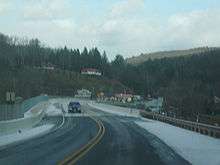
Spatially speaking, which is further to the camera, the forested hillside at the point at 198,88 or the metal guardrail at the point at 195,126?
the forested hillside at the point at 198,88

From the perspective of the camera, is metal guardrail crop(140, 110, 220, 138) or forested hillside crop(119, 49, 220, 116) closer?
metal guardrail crop(140, 110, 220, 138)

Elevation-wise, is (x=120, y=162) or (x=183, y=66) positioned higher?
(x=183, y=66)

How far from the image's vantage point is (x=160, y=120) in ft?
210

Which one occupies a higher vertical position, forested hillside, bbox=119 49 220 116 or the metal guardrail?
forested hillside, bbox=119 49 220 116

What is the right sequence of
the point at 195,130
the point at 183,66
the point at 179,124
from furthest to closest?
1. the point at 183,66
2. the point at 179,124
3. the point at 195,130

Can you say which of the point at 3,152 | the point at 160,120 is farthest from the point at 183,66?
A: the point at 3,152

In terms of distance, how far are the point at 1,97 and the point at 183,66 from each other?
11746 centimetres

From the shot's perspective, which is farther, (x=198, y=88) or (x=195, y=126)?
(x=198, y=88)

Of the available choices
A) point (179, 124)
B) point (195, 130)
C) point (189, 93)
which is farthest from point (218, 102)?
point (195, 130)

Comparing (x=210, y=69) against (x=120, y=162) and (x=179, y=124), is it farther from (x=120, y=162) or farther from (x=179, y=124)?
(x=120, y=162)

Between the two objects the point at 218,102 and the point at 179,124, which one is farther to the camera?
the point at 218,102

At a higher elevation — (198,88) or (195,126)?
(198,88)

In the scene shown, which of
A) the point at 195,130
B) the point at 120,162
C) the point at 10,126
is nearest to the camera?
the point at 120,162

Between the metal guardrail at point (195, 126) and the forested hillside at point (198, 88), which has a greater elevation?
the forested hillside at point (198, 88)
